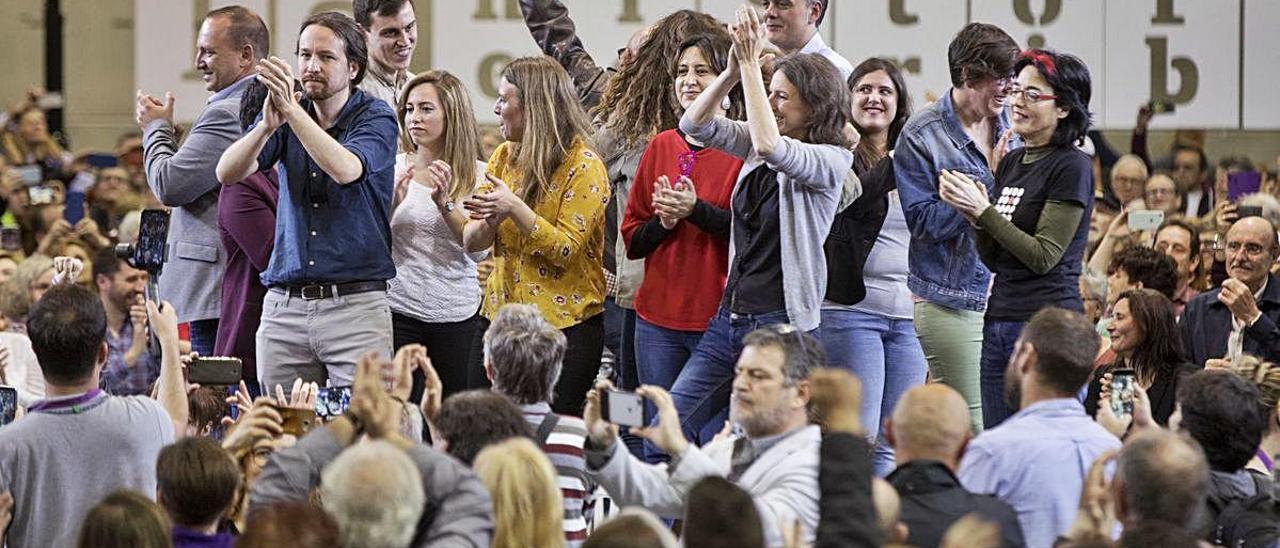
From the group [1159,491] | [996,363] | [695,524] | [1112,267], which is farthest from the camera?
[1112,267]

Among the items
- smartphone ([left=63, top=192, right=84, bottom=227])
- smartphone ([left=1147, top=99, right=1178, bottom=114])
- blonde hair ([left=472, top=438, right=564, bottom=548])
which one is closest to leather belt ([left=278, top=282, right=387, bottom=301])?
blonde hair ([left=472, top=438, right=564, bottom=548])

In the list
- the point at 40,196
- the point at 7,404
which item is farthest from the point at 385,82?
the point at 40,196

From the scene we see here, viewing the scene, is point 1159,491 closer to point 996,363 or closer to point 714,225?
point 996,363

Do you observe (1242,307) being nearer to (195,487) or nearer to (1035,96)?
(1035,96)

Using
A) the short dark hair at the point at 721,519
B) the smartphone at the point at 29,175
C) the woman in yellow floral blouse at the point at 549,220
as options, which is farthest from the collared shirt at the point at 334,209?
the smartphone at the point at 29,175

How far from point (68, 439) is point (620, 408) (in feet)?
3.75

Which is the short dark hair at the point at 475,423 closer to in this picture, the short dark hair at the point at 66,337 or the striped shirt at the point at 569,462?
the striped shirt at the point at 569,462

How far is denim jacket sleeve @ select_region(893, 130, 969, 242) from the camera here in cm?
506

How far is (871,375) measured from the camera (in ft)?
16.5

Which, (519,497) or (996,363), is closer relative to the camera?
(519,497)

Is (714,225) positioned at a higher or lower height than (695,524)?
higher

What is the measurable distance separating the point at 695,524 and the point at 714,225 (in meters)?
2.03

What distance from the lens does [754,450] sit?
12.9 ft

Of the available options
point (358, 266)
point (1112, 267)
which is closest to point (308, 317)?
point (358, 266)
